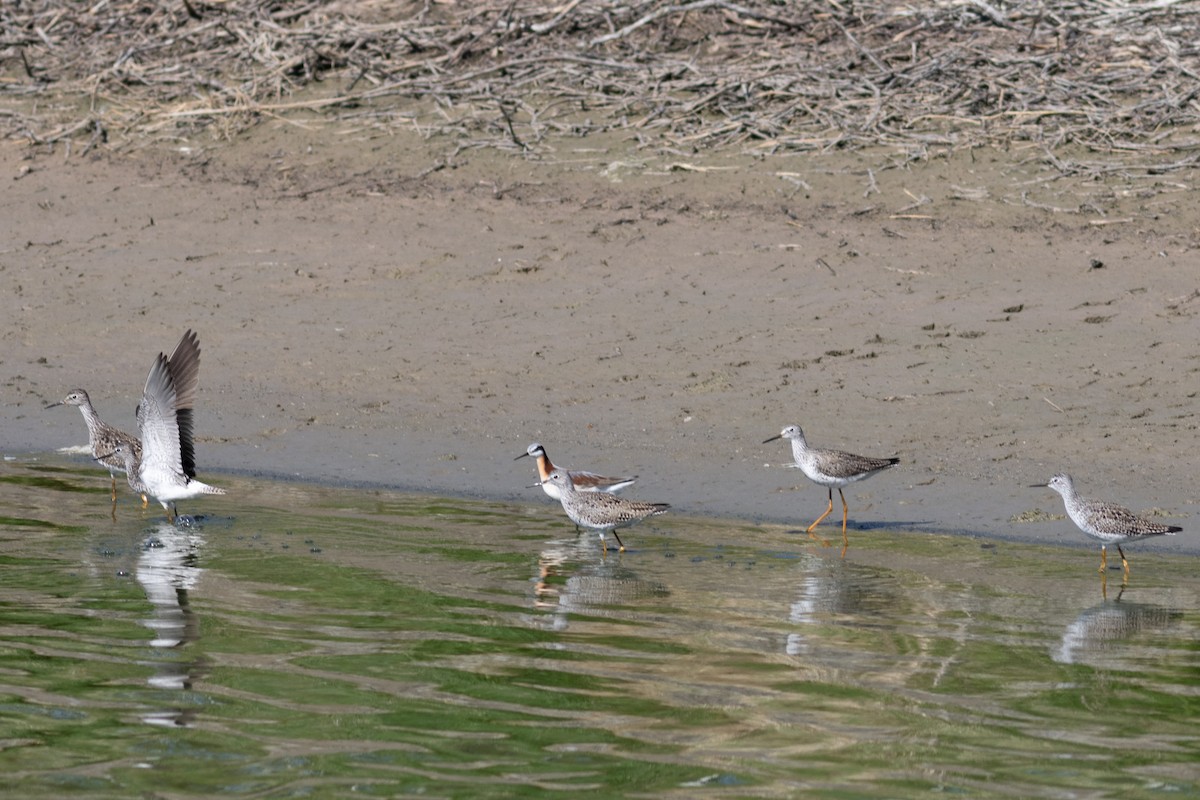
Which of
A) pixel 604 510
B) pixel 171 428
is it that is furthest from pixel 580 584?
pixel 171 428

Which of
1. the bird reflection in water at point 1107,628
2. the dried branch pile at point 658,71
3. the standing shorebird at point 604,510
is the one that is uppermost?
the dried branch pile at point 658,71

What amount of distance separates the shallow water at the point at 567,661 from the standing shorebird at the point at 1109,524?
21cm

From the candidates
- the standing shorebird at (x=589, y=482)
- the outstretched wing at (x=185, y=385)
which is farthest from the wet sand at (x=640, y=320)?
the outstretched wing at (x=185, y=385)

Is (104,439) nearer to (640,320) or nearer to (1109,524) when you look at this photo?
(640,320)

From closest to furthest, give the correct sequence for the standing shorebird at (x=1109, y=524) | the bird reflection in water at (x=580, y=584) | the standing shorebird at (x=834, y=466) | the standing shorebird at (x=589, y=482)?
the bird reflection in water at (x=580, y=584), the standing shorebird at (x=1109, y=524), the standing shorebird at (x=834, y=466), the standing shorebird at (x=589, y=482)

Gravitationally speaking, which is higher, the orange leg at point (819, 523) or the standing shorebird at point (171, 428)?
the standing shorebird at point (171, 428)

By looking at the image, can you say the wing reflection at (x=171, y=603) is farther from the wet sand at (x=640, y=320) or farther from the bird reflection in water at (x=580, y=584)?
the bird reflection in water at (x=580, y=584)

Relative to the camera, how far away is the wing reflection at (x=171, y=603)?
25.8 ft

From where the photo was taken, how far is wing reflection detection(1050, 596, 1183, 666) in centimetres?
822

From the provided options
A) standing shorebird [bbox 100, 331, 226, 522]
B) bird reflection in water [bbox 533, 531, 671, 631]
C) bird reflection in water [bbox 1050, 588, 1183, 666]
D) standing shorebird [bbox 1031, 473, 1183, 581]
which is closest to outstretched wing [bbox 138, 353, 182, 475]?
standing shorebird [bbox 100, 331, 226, 522]

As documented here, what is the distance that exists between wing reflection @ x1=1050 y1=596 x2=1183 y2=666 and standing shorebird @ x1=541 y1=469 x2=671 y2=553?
270cm

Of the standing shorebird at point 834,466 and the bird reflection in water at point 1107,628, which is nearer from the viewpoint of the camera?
the bird reflection in water at point 1107,628

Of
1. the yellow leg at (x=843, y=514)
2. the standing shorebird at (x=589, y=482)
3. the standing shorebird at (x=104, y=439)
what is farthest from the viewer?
the standing shorebird at (x=104, y=439)

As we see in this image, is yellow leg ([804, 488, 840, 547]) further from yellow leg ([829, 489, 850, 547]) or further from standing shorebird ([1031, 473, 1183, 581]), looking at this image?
standing shorebird ([1031, 473, 1183, 581])
